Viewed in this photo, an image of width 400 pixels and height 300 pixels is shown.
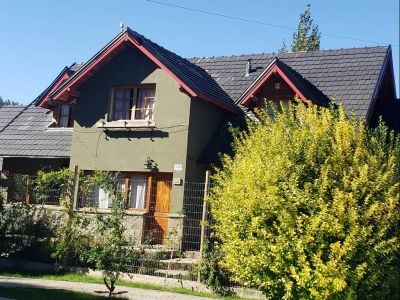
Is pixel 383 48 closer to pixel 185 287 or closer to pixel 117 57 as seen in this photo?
pixel 117 57

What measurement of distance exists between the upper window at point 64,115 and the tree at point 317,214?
1262 centimetres

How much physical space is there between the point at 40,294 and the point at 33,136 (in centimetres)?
1064

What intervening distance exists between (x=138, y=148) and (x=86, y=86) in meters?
2.94

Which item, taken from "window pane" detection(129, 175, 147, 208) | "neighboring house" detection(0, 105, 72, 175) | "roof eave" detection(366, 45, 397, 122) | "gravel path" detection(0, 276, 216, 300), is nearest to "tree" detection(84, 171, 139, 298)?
"gravel path" detection(0, 276, 216, 300)

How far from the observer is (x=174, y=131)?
16078 mm

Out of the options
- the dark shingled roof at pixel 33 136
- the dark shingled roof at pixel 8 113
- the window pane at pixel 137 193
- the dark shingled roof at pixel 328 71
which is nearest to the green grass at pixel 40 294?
the window pane at pixel 137 193

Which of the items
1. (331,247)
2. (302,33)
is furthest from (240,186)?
(302,33)

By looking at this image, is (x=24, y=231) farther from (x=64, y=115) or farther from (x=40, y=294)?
(x=64, y=115)

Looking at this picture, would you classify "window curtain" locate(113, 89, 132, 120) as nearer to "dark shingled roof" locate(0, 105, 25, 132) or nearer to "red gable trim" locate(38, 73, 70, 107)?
"red gable trim" locate(38, 73, 70, 107)

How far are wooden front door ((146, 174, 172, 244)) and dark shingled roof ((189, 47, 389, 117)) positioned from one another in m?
4.28

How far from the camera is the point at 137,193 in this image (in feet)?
52.9

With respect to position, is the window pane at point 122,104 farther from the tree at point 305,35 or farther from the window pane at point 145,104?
the tree at point 305,35

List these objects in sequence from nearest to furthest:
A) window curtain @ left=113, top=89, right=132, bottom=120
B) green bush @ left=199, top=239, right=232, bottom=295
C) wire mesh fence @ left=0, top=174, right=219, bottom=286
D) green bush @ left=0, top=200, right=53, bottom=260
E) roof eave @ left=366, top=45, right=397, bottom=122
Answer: green bush @ left=199, top=239, right=232, bottom=295
wire mesh fence @ left=0, top=174, right=219, bottom=286
green bush @ left=0, top=200, right=53, bottom=260
roof eave @ left=366, top=45, right=397, bottom=122
window curtain @ left=113, top=89, right=132, bottom=120

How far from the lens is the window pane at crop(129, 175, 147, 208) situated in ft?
52.4
